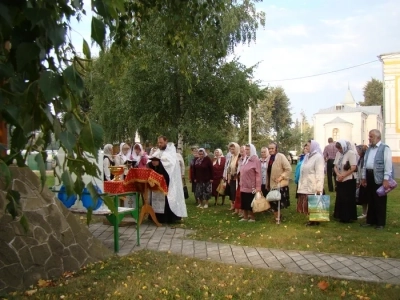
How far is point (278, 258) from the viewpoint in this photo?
620 cm

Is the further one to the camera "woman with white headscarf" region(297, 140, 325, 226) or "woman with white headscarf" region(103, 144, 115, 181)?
"woman with white headscarf" region(103, 144, 115, 181)


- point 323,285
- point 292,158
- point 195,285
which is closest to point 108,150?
point 195,285

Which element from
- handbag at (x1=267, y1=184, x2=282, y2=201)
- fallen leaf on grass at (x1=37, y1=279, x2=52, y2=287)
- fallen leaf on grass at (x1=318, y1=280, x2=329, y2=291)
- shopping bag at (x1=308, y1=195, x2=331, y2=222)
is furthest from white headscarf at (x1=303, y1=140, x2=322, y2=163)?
fallen leaf on grass at (x1=37, y1=279, x2=52, y2=287)

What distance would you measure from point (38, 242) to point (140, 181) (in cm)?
347

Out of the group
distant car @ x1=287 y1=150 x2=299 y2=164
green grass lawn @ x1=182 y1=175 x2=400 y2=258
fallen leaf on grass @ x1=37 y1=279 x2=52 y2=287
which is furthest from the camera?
distant car @ x1=287 y1=150 x2=299 y2=164

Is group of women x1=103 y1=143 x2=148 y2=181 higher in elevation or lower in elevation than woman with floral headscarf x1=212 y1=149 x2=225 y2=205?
higher

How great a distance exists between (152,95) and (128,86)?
119 centimetres

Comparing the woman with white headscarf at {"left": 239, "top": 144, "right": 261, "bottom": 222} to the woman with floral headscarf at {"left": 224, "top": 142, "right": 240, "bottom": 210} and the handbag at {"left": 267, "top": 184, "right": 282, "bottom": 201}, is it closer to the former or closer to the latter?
the handbag at {"left": 267, "top": 184, "right": 282, "bottom": 201}

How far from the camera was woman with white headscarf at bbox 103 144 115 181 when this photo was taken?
1042 centimetres

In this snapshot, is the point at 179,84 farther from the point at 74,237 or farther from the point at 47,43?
the point at 47,43

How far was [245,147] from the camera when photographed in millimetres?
9688

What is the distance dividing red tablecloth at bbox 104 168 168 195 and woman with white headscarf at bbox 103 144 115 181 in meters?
1.55

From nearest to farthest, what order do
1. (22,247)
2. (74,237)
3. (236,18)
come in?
(22,247), (74,237), (236,18)

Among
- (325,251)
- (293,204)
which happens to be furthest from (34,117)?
(293,204)
